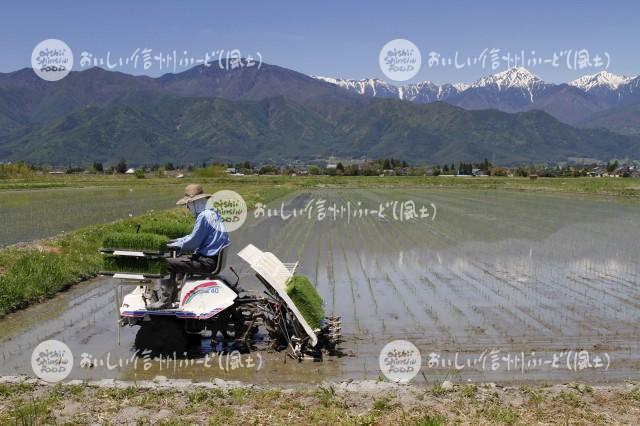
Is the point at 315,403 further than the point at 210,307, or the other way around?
the point at 210,307

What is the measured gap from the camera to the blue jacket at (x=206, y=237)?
7570mm

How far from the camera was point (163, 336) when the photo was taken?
770cm

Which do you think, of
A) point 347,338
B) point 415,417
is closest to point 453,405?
point 415,417

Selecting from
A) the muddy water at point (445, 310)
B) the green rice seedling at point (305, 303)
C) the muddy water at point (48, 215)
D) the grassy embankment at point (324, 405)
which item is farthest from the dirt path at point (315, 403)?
the muddy water at point (48, 215)

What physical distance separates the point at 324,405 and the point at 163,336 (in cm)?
270

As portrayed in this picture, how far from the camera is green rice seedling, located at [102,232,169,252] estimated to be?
759 cm

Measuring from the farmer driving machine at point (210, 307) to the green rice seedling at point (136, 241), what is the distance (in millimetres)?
11

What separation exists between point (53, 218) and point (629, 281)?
72.1 ft

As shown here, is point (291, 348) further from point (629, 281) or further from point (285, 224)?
point (285, 224)

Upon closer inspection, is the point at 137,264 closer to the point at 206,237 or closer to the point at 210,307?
the point at 206,237

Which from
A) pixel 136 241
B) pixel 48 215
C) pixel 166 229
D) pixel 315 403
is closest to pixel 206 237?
pixel 136 241

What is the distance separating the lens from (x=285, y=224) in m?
25.8

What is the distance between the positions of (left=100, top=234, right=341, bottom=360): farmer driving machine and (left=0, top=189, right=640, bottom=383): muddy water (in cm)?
26

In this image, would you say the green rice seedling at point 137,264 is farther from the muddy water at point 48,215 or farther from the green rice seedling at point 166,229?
the muddy water at point 48,215
